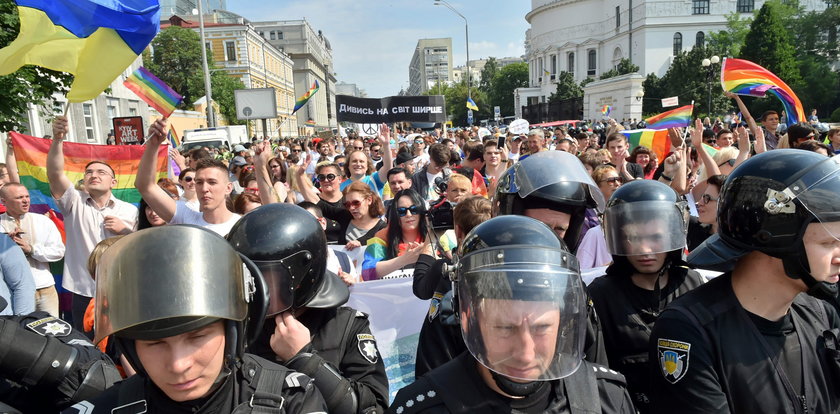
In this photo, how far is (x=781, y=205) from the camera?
5.89 ft

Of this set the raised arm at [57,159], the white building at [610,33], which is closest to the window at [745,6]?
the white building at [610,33]

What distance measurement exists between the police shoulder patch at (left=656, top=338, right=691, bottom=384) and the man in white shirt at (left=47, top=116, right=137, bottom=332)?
440 cm

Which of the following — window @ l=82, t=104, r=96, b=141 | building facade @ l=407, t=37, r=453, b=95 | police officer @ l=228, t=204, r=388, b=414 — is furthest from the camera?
building facade @ l=407, t=37, r=453, b=95

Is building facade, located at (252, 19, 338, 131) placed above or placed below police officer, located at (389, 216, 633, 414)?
above

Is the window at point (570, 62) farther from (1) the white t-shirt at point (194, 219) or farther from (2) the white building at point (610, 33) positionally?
(1) the white t-shirt at point (194, 219)

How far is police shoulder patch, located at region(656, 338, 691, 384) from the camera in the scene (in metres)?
1.83

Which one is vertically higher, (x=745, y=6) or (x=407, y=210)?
(x=745, y=6)

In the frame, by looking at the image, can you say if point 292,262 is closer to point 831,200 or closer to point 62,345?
point 62,345

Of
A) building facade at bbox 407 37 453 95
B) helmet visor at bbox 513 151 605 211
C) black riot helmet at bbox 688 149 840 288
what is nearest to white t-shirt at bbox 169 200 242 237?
helmet visor at bbox 513 151 605 211

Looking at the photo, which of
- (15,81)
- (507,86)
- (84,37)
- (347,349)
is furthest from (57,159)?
(507,86)

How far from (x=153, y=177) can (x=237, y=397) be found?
3037 millimetres

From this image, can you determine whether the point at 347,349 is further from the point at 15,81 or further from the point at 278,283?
the point at 15,81

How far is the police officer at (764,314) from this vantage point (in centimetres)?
177

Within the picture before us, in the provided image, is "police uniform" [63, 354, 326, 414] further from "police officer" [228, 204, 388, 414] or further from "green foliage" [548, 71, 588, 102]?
"green foliage" [548, 71, 588, 102]
